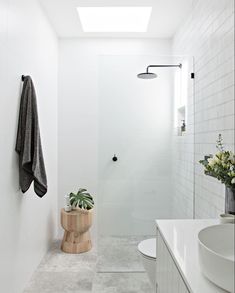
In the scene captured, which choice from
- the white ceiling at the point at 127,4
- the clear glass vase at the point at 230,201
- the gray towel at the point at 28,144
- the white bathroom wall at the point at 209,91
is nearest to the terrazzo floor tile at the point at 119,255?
the white bathroom wall at the point at 209,91

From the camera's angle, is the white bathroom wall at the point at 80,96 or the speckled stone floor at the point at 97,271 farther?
the white bathroom wall at the point at 80,96

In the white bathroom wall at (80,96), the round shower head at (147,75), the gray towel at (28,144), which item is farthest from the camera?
the white bathroom wall at (80,96)

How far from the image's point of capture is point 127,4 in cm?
293

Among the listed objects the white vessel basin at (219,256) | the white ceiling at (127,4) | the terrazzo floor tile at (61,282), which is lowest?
the terrazzo floor tile at (61,282)

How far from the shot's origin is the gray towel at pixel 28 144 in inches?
89.4

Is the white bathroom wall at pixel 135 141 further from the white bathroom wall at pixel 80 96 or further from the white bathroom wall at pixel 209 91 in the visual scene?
the white bathroom wall at pixel 80 96

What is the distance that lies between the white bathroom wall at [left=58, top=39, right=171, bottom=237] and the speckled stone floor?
2.67 feet

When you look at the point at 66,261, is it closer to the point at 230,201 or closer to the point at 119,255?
the point at 119,255

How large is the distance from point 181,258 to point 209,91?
5.03 feet

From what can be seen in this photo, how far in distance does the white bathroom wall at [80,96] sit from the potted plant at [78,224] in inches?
16.9

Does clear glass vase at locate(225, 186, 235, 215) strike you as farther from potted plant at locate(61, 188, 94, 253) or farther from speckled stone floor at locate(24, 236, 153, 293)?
potted plant at locate(61, 188, 94, 253)

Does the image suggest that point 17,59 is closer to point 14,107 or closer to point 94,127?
point 14,107

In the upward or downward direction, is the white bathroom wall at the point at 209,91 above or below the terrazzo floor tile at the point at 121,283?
above

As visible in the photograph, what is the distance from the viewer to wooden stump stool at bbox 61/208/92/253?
324cm
